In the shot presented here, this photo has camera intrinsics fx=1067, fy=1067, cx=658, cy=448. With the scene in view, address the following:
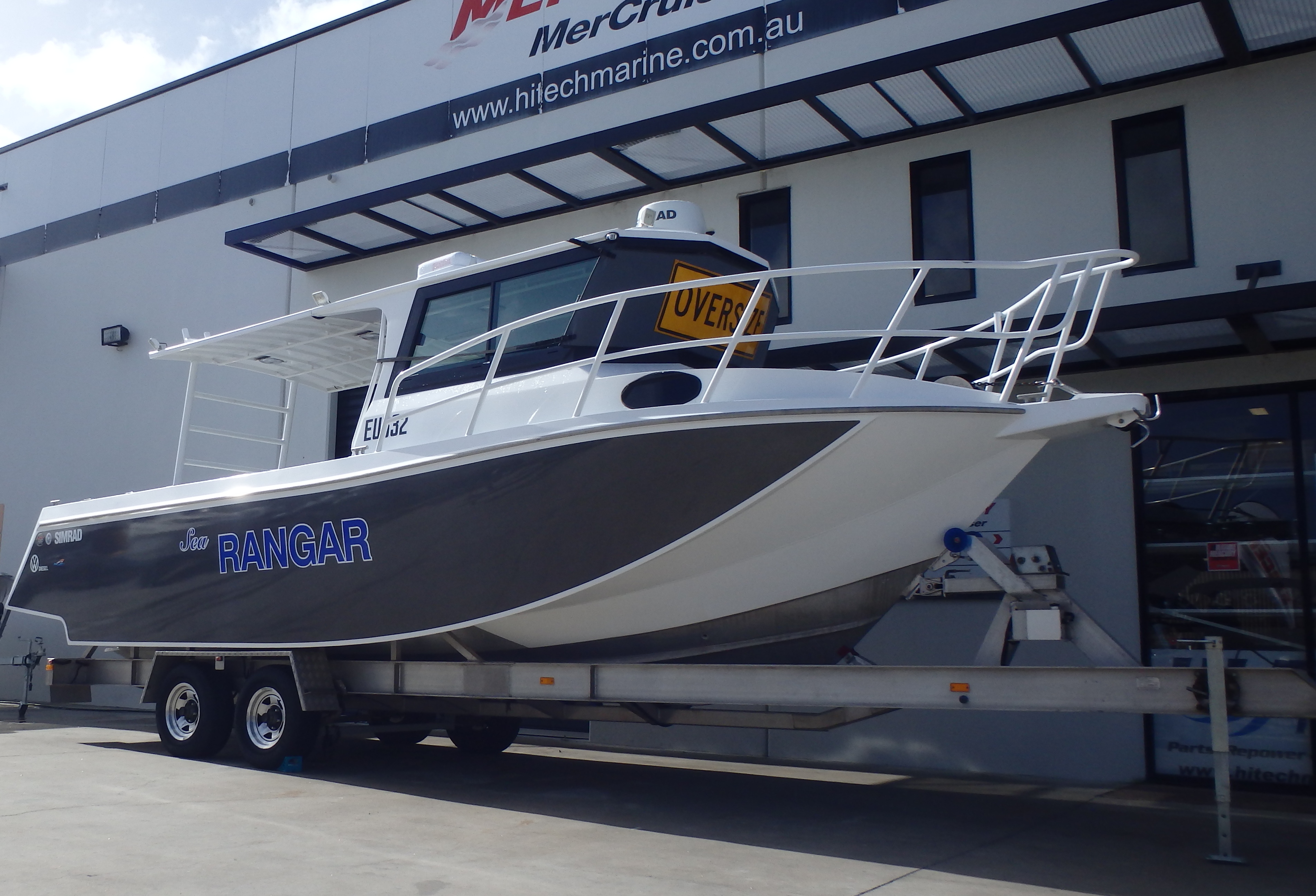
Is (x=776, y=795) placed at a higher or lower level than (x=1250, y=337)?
lower

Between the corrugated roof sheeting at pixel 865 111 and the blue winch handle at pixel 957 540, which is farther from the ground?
the corrugated roof sheeting at pixel 865 111

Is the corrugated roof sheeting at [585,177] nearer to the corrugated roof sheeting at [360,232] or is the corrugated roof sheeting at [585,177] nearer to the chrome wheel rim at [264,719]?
the corrugated roof sheeting at [360,232]

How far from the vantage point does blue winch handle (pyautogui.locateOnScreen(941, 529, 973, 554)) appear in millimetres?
5137

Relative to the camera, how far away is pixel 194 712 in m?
7.58

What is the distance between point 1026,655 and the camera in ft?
24.2

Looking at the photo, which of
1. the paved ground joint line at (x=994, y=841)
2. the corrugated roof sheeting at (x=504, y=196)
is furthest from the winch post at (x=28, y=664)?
the paved ground joint line at (x=994, y=841)

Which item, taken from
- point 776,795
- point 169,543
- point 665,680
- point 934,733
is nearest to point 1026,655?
point 934,733

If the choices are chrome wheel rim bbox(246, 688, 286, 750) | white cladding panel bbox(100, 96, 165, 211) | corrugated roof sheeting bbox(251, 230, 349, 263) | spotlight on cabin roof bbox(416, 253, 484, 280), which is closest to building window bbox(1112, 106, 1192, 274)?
spotlight on cabin roof bbox(416, 253, 484, 280)

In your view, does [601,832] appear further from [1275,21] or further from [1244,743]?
[1275,21]

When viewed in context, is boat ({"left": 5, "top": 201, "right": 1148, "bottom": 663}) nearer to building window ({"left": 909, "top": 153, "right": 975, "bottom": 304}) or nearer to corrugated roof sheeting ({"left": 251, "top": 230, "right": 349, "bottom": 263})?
building window ({"left": 909, "top": 153, "right": 975, "bottom": 304})

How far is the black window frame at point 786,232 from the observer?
28.7 feet

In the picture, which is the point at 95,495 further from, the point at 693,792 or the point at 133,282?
the point at 693,792

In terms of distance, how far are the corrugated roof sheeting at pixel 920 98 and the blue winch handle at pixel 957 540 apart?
3.70 m

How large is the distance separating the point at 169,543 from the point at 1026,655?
19.5 feet
